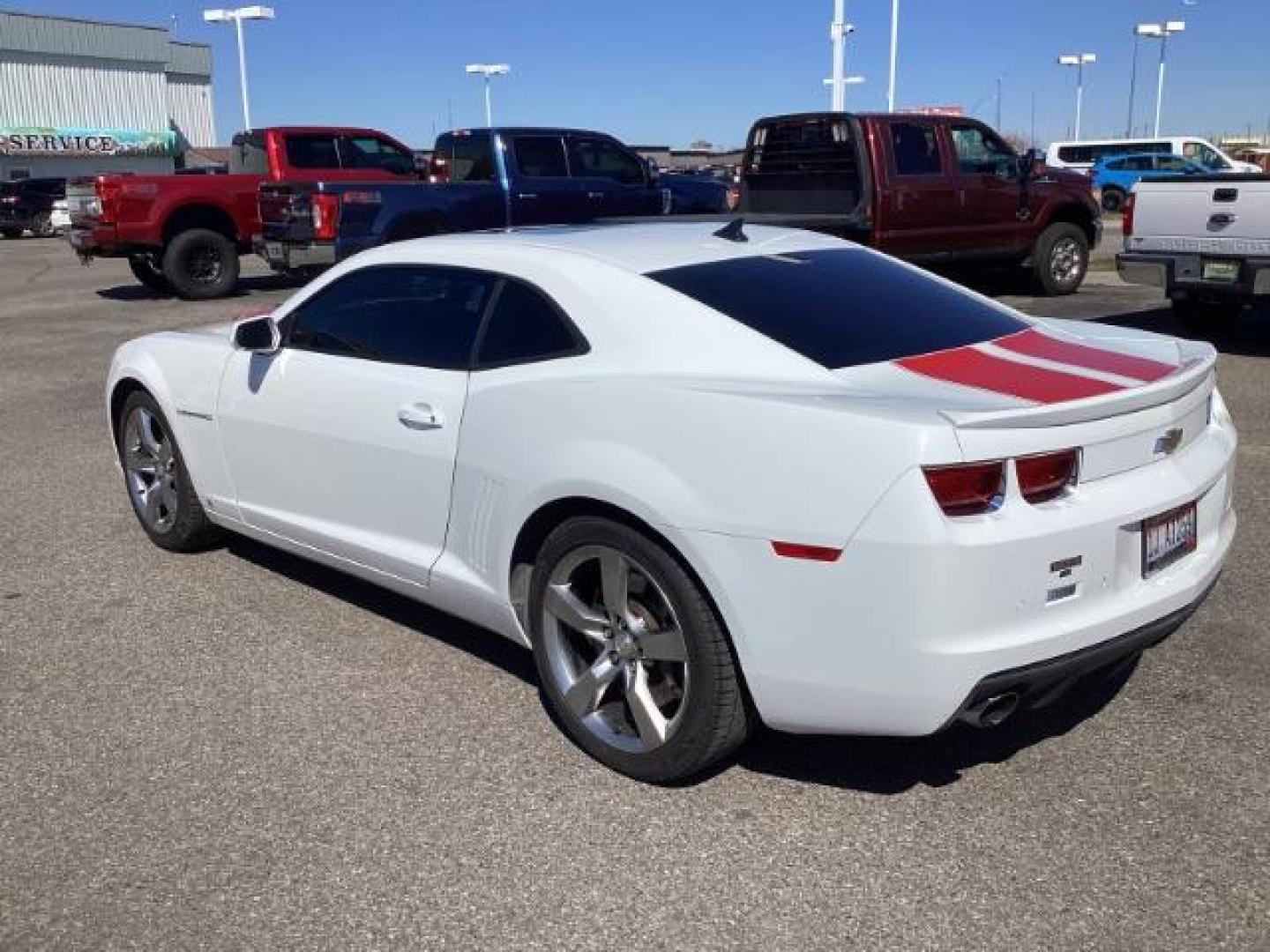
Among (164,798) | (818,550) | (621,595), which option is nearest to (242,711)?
(164,798)

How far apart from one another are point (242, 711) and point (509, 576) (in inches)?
39.5

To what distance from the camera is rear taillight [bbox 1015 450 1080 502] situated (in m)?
2.84

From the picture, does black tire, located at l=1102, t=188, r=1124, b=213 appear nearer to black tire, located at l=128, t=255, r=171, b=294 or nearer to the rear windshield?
black tire, located at l=128, t=255, r=171, b=294

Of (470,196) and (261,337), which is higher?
(470,196)

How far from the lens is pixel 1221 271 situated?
30.0 ft

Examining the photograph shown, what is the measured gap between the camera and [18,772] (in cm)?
350

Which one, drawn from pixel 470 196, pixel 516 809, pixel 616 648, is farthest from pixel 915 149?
pixel 516 809

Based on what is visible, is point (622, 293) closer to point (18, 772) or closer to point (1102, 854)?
point (1102, 854)

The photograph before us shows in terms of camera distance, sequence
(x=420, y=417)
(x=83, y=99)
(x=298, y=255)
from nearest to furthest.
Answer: (x=420, y=417)
(x=298, y=255)
(x=83, y=99)

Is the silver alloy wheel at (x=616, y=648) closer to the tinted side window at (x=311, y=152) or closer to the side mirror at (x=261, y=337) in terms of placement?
the side mirror at (x=261, y=337)

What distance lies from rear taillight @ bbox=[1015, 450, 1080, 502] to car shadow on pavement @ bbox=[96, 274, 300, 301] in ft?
51.4

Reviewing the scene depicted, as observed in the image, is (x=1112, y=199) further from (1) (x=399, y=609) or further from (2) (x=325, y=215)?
(1) (x=399, y=609)

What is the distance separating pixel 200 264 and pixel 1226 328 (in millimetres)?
12492

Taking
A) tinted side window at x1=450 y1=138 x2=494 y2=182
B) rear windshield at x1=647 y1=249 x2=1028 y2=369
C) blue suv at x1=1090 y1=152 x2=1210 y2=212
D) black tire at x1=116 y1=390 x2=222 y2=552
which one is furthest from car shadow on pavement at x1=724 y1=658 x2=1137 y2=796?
blue suv at x1=1090 y1=152 x2=1210 y2=212
